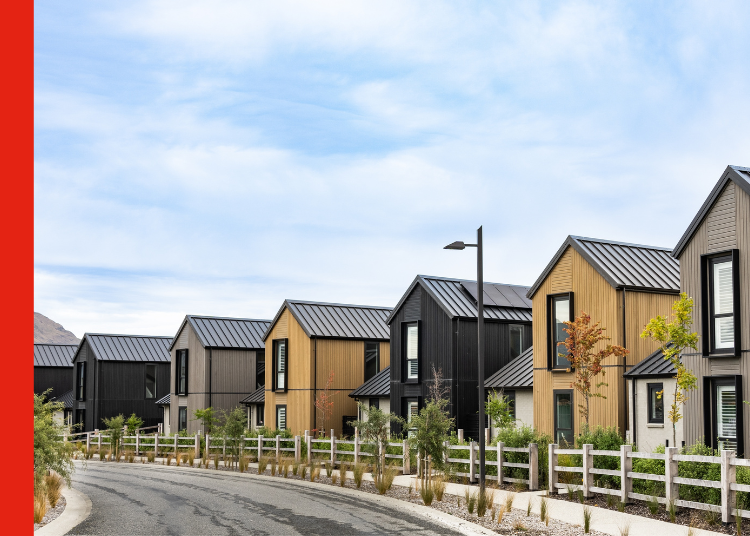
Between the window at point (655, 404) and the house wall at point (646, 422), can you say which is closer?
the house wall at point (646, 422)

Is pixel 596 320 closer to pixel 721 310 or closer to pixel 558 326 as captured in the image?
pixel 558 326

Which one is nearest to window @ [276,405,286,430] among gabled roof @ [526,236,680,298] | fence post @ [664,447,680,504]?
gabled roof @ [526,236,680,298]

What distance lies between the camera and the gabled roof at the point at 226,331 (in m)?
48.2

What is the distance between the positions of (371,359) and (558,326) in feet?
51.9

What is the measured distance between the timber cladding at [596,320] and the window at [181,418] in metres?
27.1

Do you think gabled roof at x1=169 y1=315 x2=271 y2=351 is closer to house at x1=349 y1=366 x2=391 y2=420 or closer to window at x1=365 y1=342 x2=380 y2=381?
window at x1=365 y1=342 x2=380 y2=381

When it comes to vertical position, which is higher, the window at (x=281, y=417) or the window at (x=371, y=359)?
the window at (x=371, y=359)

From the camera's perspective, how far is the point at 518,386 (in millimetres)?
31750

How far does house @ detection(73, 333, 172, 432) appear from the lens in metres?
56.8

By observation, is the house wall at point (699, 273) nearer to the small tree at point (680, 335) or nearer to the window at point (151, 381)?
the small tree at point (680, 335)

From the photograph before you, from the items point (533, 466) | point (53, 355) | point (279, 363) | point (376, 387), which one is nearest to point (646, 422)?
point (533, 466)

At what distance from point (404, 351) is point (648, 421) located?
44.6 ft

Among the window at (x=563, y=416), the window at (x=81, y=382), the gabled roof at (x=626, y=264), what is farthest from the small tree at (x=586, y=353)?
the window at (x=81, y=382)

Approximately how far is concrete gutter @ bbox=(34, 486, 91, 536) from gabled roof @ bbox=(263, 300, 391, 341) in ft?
62.6
